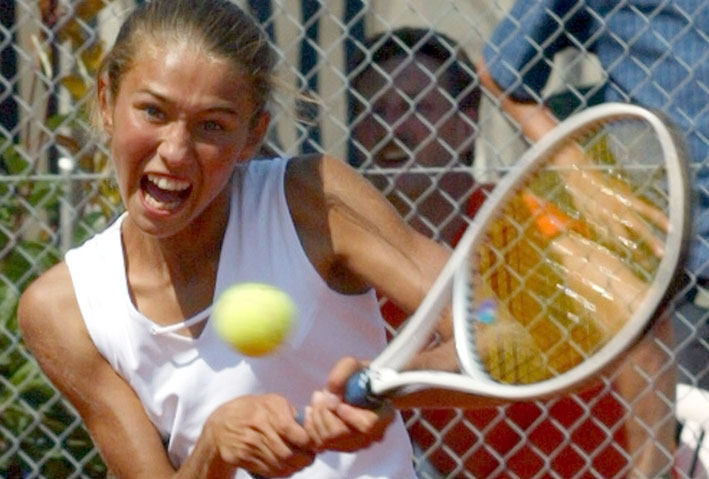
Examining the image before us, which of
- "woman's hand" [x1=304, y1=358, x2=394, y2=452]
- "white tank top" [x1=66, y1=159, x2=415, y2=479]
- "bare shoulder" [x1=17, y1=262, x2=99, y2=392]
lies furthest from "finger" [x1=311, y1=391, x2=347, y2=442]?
"bare shoulder" [x1=17, y1=262, x2=99, y2=392]

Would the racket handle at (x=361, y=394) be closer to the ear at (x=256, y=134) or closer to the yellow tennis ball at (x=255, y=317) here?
A: the yellow tennis ball at (x=255, y=317)

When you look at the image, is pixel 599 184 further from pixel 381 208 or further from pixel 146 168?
pixel 146 168

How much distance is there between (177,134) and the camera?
2.58m

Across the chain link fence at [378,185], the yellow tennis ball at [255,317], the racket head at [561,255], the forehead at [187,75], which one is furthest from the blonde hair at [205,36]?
the chain link fence at [378,185]

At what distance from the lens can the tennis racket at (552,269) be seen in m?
2.26

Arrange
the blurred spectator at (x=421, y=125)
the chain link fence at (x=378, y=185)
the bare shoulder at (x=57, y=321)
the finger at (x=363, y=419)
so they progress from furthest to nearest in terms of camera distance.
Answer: the blurred spectator at (x=421, y=125), the chain link fence at (x=378, y=185), the bare shoulder at (x=57, y=321), the finger at (x=363, y=419)

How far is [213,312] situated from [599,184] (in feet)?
2.21

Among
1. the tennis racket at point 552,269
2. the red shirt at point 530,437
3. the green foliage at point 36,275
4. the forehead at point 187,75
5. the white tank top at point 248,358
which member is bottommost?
Result: the green foliage at point 36,275

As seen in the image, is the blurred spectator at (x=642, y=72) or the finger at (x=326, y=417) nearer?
the finger at (x=326, y=417)

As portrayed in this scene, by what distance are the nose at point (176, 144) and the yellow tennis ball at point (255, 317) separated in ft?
0.78

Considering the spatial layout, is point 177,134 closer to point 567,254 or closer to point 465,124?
point 567,254

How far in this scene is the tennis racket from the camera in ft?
7.41

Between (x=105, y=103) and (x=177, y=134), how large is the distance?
0.30 m

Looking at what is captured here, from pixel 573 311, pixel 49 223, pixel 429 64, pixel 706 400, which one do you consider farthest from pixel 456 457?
pixel 573 311
